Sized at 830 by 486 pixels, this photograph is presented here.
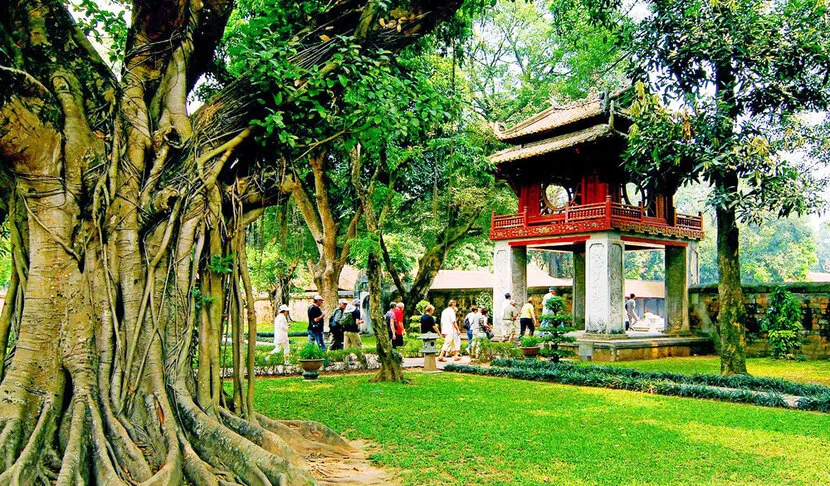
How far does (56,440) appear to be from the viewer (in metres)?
4.22

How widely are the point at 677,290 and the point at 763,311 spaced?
2290 millimetres

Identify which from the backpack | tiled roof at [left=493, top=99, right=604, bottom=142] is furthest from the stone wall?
the backpack

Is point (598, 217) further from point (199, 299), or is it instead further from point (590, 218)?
point (199, 299)

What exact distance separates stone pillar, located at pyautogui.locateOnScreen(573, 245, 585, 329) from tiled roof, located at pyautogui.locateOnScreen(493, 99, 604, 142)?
13.5 ft

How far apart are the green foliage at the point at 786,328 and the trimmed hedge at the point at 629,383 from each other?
6.88m

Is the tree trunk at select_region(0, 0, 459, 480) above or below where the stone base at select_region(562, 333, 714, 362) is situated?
above

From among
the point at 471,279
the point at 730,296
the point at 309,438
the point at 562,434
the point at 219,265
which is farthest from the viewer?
the point at 471,279

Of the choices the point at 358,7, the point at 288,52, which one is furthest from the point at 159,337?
the point at 358,7

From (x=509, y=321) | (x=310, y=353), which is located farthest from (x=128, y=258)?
(x=509, y=321)

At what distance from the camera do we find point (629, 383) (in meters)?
10.1

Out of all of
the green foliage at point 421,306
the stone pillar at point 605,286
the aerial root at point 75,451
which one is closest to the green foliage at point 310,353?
the aerial root at point 75,451

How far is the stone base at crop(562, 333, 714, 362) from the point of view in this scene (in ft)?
49.7

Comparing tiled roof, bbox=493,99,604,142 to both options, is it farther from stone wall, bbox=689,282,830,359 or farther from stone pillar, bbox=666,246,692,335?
stone wall, bbox=689,282,830,359

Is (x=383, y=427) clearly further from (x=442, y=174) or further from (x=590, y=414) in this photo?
(x=442, y=174)
